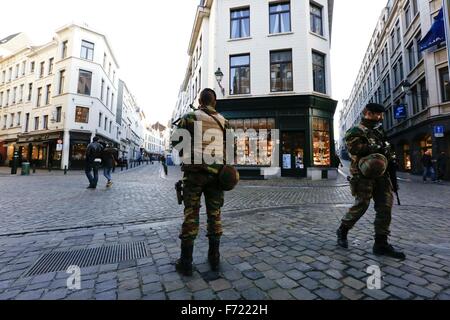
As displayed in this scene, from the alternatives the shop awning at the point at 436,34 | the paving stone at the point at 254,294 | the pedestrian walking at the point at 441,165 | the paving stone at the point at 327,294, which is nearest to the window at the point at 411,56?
the shop awning at the point at 436,34

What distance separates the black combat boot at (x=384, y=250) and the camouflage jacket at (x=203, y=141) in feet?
7.22

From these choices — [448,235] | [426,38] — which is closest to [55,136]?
[448,235]

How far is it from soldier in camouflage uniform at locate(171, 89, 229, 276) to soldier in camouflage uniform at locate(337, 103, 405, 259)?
177 cm

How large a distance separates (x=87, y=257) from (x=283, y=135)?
14689 millimetres

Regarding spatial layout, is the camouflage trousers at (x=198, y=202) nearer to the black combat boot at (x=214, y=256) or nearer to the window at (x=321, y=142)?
the black combat boot at (x=214, y=256)

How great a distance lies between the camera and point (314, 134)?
16234mm

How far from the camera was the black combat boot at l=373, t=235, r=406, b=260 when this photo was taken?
3012 mm

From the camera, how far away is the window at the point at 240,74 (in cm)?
1748


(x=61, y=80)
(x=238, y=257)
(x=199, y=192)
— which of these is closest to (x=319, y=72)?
(x=238, y=257)

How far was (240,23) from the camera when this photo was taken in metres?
18.2

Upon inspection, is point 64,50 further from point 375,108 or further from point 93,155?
point 375,108

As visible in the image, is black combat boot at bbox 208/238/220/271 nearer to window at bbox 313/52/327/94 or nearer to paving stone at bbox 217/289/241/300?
paving stone at bbox 217/289/241/300

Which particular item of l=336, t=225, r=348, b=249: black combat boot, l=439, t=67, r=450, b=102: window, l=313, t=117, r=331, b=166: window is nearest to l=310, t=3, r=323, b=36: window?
l=313, t=117, r=331, b=166: window
